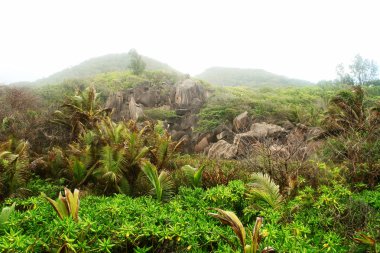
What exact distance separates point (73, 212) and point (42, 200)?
1773 mm

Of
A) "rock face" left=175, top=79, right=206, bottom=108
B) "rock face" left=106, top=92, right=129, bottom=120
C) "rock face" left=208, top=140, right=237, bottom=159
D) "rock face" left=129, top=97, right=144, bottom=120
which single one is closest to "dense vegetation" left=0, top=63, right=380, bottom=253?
"rock face" left=208, top=140, right=237, bottom=159

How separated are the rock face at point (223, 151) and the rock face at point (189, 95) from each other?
8.28m

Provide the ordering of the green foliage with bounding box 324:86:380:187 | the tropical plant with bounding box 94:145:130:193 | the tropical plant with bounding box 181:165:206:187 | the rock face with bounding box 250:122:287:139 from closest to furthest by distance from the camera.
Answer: the green foliage with bounding box 324:86:380:187
the tropical plant with bounding box 181:165:206:187
the tropical plant with bounding box 94:145:130:193
the rock face with bounding box 250:122:287:139

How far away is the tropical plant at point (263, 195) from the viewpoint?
529 cm

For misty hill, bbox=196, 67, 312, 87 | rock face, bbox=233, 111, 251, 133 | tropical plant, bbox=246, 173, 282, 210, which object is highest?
tropical plant, bbox=246, 173, 282, 210

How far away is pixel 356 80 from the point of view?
5122 cm

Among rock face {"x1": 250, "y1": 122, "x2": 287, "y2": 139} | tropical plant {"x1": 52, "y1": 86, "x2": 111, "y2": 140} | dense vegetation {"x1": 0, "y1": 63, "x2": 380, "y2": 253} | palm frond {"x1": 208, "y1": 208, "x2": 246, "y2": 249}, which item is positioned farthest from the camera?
rock face {"x1": 250, "y1": 122, "x2": 287, "y2": 139}

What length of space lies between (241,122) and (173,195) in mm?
12353

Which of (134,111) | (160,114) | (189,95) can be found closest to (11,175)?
(134,111)

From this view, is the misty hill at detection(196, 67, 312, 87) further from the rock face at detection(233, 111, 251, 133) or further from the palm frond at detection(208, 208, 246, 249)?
the palm frond at detection(208, 208, 246, 249)

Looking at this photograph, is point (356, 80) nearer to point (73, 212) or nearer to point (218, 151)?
point (218, 151)

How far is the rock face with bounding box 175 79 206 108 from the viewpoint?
77.9 ft

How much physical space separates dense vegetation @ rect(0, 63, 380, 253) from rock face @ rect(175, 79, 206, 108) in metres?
9.91

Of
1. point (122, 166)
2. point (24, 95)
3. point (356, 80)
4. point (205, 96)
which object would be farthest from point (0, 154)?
point (356, 80)
